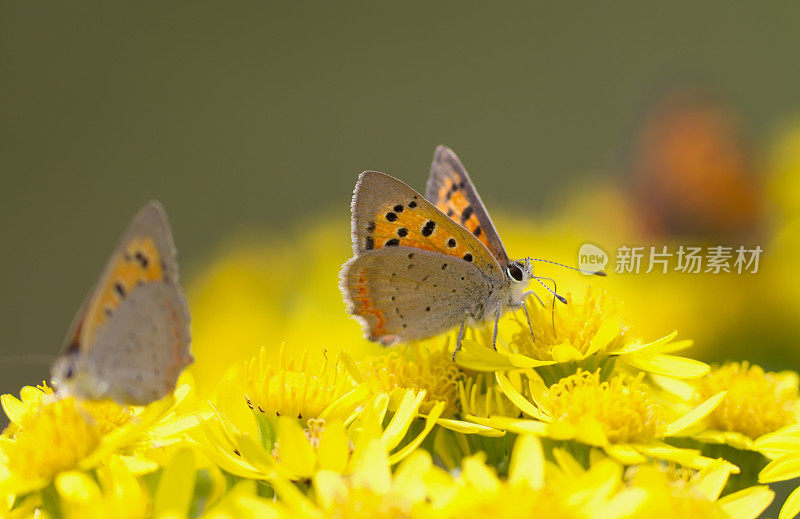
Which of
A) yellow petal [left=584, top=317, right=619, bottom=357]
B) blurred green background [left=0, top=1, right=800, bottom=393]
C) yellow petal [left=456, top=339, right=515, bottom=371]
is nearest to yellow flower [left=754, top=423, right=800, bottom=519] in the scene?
yellow petal [left=584, top=317, right=619, bottom=357]

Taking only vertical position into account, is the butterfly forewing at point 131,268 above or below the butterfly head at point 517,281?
above

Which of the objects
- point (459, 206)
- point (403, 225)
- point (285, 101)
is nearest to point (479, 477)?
point (403, 225)

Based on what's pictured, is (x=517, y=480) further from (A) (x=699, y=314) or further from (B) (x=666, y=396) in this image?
(A) (x=699, y=314)

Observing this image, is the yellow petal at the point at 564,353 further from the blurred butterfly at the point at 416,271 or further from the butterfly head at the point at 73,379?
the butterfly head at the point at 73,379

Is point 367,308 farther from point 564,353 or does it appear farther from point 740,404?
point 740,404

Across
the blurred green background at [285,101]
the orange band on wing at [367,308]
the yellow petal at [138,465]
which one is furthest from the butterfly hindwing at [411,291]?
the blurred green background at [285,101]

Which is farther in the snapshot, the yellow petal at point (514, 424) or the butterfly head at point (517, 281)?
the butterfly head at point (517, 281)

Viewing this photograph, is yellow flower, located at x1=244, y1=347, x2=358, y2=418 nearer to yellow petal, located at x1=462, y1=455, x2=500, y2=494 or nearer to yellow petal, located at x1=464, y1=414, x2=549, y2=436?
yellow petal, located at x1=464, y1=414, x2=549, y2=436
